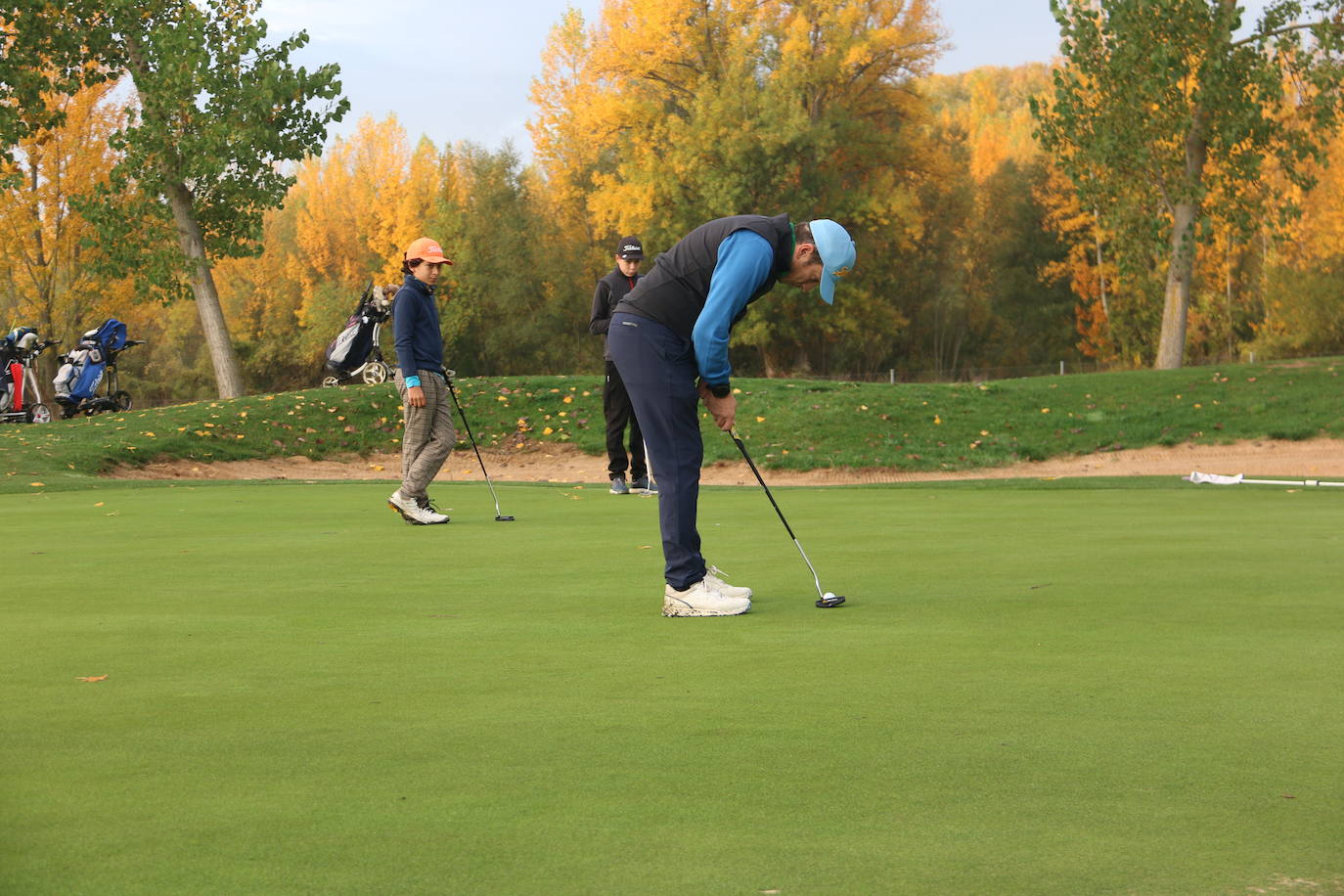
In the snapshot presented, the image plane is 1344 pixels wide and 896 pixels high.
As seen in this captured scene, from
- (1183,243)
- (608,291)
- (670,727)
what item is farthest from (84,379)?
(670,727)

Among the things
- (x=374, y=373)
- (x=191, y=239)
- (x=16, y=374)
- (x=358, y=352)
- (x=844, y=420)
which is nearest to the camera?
(x=844, y=420)

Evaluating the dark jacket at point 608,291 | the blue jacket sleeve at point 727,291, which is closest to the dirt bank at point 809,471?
the dark jacket at point 608,291

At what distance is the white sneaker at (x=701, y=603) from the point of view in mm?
6254

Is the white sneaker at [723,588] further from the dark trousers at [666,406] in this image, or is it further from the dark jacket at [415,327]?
the dark jacket at [415,327]

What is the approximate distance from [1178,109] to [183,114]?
20.2m

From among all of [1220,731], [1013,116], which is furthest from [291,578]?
[1013,116]

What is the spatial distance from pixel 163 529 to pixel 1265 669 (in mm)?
8166

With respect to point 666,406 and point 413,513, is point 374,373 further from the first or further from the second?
point 666,406

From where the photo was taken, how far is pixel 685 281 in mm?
6570

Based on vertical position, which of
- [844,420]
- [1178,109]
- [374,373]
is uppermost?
[1178,109]

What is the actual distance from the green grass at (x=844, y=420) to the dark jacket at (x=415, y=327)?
10.6 meters

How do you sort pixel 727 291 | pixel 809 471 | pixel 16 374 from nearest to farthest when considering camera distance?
pixel 727 291 → pixel 809 471 → pixel 16 374

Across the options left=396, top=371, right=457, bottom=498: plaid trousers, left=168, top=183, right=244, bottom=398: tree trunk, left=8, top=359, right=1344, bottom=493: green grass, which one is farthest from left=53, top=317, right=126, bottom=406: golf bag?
left=396, top=371, right=457, bottom=498: plaid trousers

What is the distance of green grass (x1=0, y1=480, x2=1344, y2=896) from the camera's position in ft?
9.38
